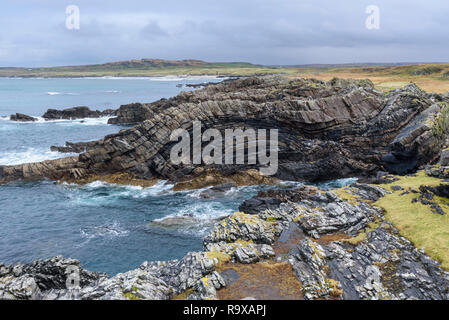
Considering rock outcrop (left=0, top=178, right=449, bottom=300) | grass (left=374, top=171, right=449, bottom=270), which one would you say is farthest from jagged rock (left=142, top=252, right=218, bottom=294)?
grass (left=374, top=171, right=449, bottom=270)

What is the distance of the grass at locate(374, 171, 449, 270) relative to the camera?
66.8 ft

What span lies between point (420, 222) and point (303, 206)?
9333 mm

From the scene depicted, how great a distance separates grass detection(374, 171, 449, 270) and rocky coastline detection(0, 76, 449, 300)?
0.12 m

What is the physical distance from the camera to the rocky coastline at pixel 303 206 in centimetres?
1870

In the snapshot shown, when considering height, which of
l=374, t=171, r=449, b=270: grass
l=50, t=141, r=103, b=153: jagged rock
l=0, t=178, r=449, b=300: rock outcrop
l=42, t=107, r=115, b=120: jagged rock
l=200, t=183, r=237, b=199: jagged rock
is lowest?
l=200, t=183, r=237, b=199: jagged rock

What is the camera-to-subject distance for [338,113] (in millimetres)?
51531

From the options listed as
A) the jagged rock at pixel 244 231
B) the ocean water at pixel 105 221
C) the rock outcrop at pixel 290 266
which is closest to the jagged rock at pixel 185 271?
the rock outcrop at pixel 290 266

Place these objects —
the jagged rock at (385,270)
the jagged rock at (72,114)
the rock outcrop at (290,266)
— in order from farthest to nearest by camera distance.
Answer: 1. the jagged rock at (72,114)
2. the rock outcrop at (290,266)
3. the jagged rock at (385,270)

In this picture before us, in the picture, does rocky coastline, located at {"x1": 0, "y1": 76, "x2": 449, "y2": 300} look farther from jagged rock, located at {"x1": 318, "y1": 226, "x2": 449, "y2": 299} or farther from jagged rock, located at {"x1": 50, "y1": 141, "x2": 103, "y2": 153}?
jagged rock, located at {"x1": 50, "y1": 141, "x2": 103, "y2": 153}

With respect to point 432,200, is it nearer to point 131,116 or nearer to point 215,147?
point 215,147

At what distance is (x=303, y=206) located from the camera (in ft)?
95.3

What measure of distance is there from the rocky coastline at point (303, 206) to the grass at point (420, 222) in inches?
4.8

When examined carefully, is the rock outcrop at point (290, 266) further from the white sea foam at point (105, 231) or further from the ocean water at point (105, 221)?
the white sea foam at point (105, 231)
